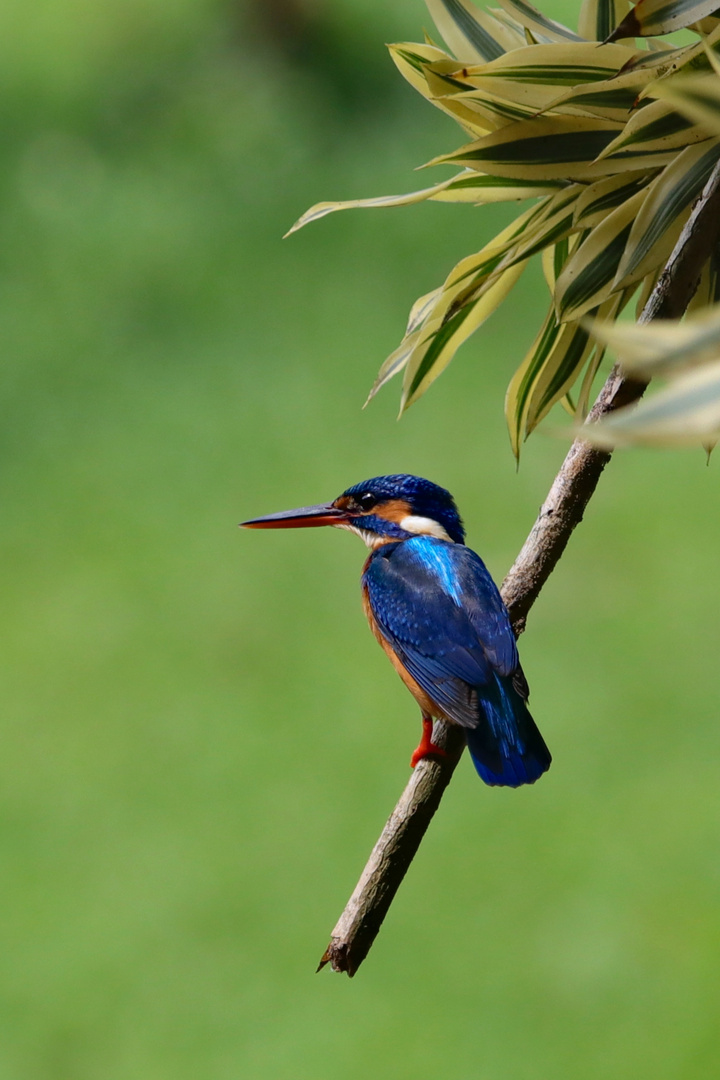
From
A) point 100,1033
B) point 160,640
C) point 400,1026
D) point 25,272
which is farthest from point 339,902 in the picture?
point 25,272

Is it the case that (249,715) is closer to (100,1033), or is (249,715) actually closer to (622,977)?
(100,1033)

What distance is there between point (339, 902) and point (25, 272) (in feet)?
6.37

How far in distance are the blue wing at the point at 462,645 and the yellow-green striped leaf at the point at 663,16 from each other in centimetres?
33

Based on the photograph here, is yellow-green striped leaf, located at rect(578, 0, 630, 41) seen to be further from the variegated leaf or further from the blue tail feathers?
the blue tail feathers

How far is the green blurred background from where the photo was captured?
209 cm

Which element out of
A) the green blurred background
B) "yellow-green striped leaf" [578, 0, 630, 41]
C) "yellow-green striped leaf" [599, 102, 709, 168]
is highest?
"yellow-green striped leaf" [578, 0, 630, 41]

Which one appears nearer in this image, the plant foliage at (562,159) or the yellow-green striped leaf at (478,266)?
the plant foliage at (562,159)

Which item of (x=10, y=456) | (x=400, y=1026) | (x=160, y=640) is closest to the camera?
(x=400, y=1026)

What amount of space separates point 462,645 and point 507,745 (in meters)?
0.08

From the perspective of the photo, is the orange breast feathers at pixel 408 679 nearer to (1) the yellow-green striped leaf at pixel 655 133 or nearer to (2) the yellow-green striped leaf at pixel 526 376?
(2) the yellow-green striped leaf at pixel 526 376

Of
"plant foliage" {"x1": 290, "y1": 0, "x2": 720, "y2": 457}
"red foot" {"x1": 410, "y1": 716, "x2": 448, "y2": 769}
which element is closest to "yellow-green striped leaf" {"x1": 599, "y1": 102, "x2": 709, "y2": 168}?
"plant foliage" {"x1": 290, "y1": 0, "x2": 720, "y2": 457}

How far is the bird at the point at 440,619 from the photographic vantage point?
70cm

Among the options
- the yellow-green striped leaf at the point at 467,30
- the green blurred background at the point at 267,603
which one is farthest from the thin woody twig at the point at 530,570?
the green blurred background at the point at 267,603

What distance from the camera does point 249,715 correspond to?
2516mm
